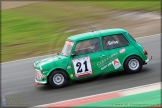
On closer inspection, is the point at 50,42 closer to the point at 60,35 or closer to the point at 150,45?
the point at 60,35

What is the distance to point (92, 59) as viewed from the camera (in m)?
10.9

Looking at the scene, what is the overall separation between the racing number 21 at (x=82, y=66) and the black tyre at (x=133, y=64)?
3.94 ft

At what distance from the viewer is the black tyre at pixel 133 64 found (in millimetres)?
11172

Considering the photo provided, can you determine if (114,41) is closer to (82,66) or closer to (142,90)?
(82,66)

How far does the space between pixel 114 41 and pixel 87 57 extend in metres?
1.05

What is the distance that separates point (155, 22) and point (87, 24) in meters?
4.45

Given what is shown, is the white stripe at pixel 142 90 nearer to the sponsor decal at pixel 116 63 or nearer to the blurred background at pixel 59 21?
the sponsor decal at pixel 116 63

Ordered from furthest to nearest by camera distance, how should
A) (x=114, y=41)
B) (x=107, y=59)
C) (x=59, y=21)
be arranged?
(x=59, y=21)
(x=114, y=41)
(x=107, y=59)

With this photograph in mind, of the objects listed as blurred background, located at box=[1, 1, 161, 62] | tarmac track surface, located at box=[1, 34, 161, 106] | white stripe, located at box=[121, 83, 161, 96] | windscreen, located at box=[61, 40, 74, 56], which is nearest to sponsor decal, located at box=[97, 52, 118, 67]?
tarmac track surface, located at box=[1, 34, 161, 106]

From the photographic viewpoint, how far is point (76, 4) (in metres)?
30.3

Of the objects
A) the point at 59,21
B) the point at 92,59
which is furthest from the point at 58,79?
the point at 59,21

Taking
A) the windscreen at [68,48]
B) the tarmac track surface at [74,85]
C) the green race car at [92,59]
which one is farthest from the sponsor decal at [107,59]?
the windscreen at [68,48]

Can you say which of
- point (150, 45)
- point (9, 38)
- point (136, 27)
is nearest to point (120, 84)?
point (150, 45)

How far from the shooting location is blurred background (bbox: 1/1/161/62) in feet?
60.8
